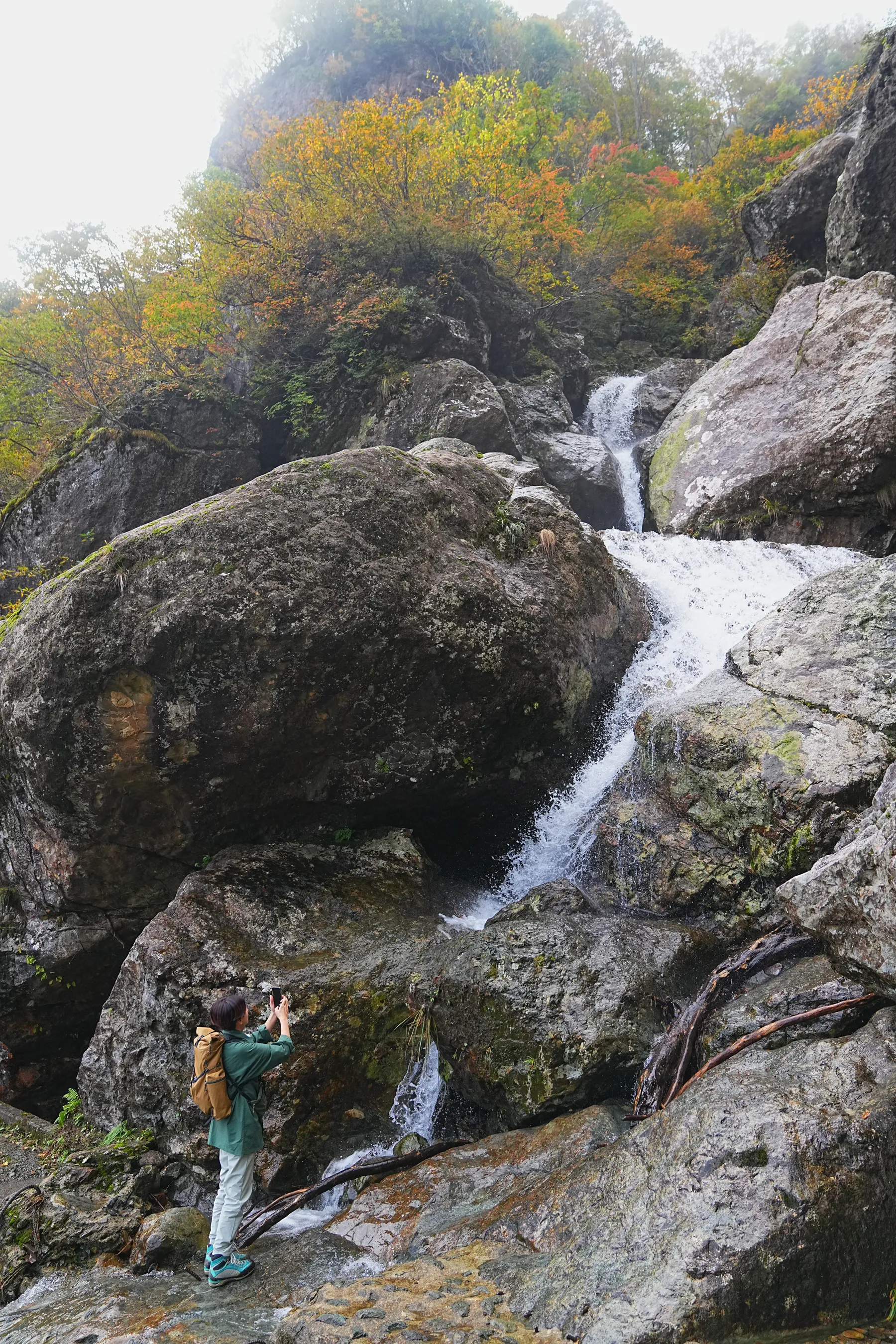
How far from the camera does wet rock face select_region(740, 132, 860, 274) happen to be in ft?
64.1

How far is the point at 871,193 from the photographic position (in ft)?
50.3

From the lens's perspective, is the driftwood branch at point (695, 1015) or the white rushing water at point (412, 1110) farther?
the white rushing water at point (412, 1110)

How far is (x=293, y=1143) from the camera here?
19.6ft

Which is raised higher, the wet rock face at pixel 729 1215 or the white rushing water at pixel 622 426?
the white rushing water at pixel 622 426

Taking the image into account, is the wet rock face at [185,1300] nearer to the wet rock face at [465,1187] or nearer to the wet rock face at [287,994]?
the wet rock face at [465,1187]

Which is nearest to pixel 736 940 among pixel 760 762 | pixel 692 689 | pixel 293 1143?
pixel 760 762

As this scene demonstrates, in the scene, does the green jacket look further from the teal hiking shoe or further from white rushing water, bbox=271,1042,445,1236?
white rushing water, bbox=271,1042,445,1236

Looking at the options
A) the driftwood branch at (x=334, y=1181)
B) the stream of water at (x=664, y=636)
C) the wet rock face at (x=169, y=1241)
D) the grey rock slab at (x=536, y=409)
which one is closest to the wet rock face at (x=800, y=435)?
the stream of water at (x=664, y=636)

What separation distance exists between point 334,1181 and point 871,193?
19850 mm

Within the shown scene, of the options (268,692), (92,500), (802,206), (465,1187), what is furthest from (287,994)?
(802,206)

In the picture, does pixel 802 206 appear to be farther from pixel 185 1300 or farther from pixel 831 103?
pixel 185 1300

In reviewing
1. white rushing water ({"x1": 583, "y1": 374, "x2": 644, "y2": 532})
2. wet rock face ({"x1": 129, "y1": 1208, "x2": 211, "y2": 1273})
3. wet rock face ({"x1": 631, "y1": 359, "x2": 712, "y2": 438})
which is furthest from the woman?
wet rock face ({"x1": 631, "y1": 359, "x2": 712, "y2": 438})

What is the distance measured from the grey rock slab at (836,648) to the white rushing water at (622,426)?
948cm

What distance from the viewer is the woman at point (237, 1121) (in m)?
4.69
